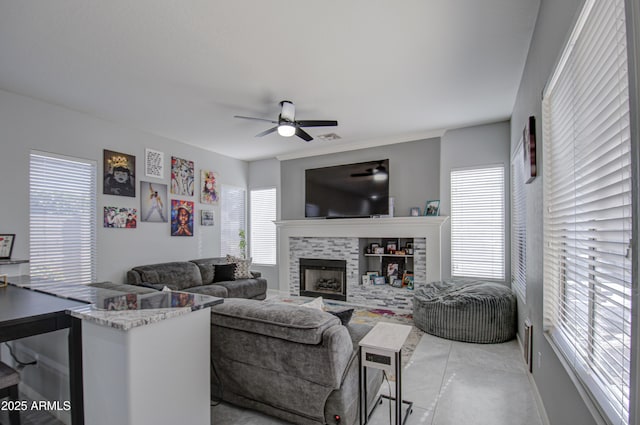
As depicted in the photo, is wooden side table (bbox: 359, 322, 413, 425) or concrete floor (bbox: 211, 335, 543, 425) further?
concrete floor (bbox: 211, 335, 543, 425)

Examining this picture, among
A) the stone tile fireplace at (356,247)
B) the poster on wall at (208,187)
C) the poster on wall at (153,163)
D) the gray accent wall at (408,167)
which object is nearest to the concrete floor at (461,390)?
the stone tile fireplace at (356,247)

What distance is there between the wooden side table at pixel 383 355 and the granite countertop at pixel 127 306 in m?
0.94

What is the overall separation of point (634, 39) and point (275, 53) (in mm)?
2450

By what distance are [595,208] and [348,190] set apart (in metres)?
4.39

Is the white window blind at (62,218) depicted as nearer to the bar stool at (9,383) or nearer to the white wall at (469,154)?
the bar stool at (9,383)

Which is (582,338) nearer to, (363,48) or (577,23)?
(577,23)

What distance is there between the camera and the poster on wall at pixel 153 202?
483 cm

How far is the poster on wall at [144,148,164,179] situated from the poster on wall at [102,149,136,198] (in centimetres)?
20

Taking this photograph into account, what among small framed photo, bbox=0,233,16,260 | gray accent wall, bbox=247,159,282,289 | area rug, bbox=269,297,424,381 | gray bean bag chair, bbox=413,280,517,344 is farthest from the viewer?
gray accent wall, bbox=247,159,282,289

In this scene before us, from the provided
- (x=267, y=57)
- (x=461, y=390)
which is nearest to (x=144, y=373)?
(x=461, y=390)

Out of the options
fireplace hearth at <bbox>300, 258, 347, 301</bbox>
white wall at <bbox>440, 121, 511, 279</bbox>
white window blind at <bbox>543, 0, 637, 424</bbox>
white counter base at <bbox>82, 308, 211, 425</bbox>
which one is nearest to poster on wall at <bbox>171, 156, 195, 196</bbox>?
fireplace hearth at <bbox>300, 258, 347, 301</bbox>

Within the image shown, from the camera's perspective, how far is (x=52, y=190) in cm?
387

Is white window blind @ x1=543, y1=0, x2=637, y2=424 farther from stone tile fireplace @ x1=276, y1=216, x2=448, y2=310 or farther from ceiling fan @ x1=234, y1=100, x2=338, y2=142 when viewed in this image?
stone tile fireplace @ x1=276, y1=216, x2=448, y2=310

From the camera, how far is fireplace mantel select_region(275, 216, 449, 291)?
15.8ft
